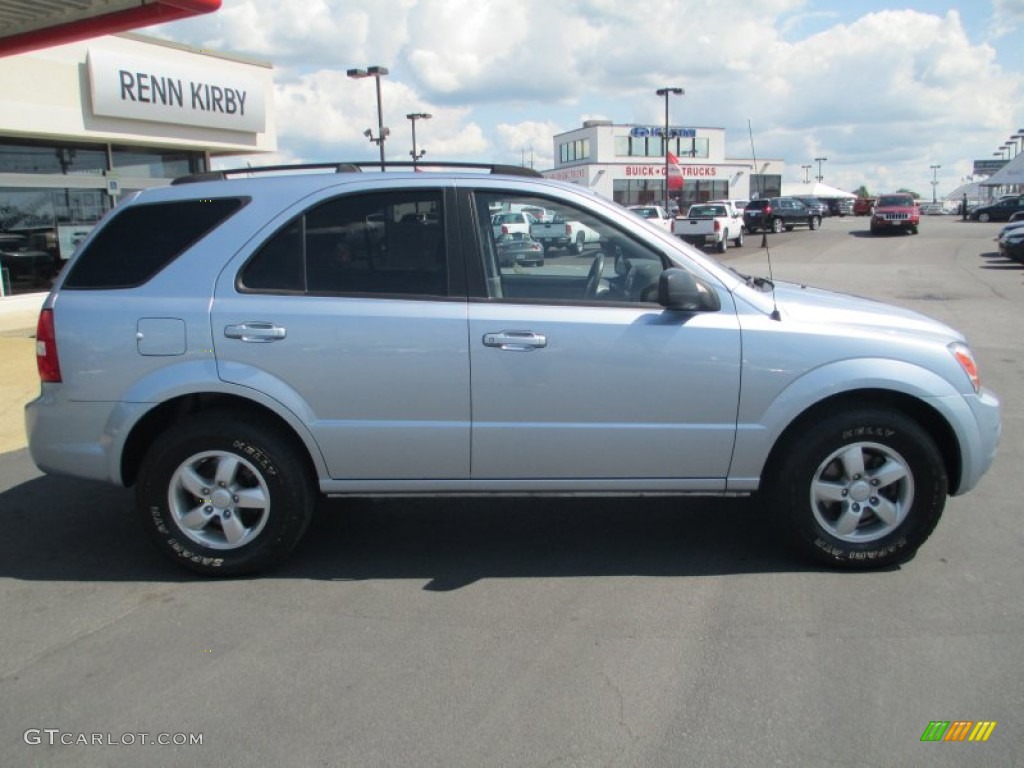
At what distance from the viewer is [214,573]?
4.36 meters

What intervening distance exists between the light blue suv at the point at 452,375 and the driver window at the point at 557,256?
0.04 feet

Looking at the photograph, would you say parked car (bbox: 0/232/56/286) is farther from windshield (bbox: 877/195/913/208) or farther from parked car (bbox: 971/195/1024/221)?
parked car (bbox: 971/195/1024/221)

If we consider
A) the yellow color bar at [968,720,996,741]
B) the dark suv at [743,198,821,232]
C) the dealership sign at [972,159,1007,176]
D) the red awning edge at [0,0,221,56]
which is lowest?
the yellow color bar at [968,720,996,741]

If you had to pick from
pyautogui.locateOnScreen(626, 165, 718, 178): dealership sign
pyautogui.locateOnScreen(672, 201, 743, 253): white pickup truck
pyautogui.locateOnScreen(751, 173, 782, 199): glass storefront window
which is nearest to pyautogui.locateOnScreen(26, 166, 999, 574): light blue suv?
pyautogui.locateOnScreen(672, 201, 743, 253): white pickup truck

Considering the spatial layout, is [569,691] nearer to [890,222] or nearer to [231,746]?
[231,746]

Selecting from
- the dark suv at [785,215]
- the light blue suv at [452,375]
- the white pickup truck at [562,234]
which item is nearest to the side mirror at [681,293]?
the light blue suv at [452,375]

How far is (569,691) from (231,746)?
123 centimetres

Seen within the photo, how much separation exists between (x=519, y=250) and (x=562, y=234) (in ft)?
0.86

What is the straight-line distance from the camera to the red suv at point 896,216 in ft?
132

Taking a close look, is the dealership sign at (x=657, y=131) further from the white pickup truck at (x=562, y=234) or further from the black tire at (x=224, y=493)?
the black tire at (x=224, y=493)

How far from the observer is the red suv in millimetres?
40156

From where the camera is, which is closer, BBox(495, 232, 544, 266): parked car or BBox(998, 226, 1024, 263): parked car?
BBox(495, 232, 544, 266): parked car

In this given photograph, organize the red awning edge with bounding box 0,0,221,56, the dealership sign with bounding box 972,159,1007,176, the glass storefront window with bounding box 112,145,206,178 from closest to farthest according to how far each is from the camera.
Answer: the red awning edge with bounding box 0,0,221,56, the glass storefront window with bounding box 112,145,206,178, the dealership sign with bounding box 972,159,1007,176

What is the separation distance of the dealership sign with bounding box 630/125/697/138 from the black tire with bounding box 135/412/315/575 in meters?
73.3
